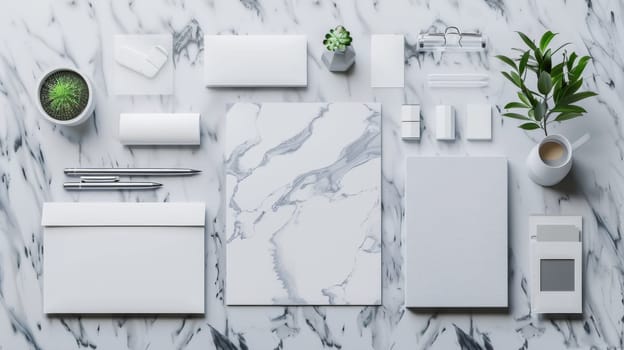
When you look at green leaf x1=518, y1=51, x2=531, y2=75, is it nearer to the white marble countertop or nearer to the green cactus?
the white marble countertop

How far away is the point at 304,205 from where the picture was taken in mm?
1147

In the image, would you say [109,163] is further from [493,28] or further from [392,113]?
[493,28]

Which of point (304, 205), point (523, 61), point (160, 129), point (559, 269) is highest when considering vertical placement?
point (523, 61)

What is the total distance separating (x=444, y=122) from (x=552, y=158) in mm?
207

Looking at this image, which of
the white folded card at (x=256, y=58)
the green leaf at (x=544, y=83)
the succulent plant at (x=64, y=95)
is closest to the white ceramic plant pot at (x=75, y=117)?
the succulent plant at (x=64, y=95)

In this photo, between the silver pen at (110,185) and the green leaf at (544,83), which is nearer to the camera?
the green leaf at (544,83)

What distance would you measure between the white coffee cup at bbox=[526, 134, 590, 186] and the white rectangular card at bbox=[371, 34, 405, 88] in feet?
0.94

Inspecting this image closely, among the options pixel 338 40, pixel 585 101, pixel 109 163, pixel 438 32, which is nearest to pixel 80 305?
pixel 109 163

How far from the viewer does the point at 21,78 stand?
3.84 ft

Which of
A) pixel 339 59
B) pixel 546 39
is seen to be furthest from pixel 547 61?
pixel 339 59

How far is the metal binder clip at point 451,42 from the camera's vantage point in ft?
3.74

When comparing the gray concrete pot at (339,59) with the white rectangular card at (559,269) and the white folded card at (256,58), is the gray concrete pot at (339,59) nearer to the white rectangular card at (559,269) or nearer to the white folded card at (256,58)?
the white folded card at (256,58)

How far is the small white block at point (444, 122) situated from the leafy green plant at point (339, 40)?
223mm

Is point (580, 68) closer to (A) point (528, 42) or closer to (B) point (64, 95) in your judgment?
(A) point (528, 42)
